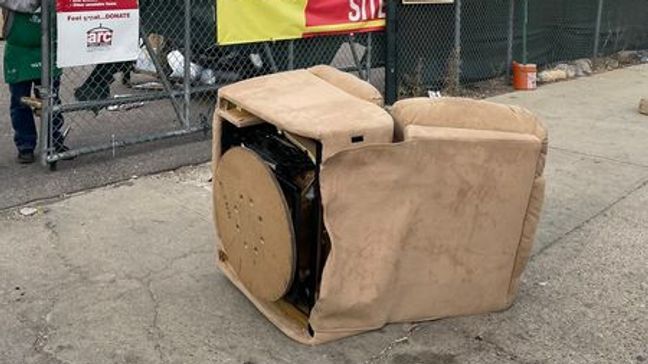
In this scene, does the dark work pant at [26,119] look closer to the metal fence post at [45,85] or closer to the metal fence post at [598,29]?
the metal fence post at [45,85]

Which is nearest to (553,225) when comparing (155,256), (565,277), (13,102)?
(565,277)

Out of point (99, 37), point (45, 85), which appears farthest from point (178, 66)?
point (45, 85)

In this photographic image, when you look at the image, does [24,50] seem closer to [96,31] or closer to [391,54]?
[96,31]

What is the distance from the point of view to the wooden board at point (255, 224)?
311 cm

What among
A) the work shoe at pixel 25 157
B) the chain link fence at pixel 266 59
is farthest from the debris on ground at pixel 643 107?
the work shoe at pixel 25 157

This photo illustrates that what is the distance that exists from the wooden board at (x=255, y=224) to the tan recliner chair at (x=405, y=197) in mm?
84

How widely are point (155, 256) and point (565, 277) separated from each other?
7.96ft

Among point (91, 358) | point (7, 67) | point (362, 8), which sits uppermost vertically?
point (362, 8)

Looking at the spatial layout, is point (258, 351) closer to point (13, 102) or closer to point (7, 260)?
point (7, 260)

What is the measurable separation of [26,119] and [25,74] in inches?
16.2

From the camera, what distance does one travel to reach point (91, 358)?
3113 mm

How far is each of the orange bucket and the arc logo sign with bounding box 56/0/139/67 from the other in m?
5.82

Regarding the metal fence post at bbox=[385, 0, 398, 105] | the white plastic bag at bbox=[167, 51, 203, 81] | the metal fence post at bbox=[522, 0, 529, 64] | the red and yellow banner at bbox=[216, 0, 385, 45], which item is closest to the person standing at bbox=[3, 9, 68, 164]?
the red and yellow banner at bbox=[216, 0, 385, 45]

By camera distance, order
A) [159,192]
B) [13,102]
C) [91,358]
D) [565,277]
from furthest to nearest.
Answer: [13,102], [159,192], [565,277], [91,358]
